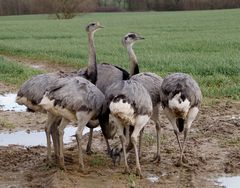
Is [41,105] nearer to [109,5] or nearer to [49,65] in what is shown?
[49,65]

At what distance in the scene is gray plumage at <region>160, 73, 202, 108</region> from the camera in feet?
22.8

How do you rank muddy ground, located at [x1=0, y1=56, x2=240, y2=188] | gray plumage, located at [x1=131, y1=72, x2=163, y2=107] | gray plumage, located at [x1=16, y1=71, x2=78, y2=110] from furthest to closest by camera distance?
gray plumage, located at [x1=131, y1=72, x2=163, y2=107] < gray plumage, located at [x1=16, y1=71, x2=78, y2=110] < muddy ground, located at [x1=0, y1=56, x2=240, y2=188]

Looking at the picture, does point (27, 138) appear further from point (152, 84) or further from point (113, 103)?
point (113, 103)

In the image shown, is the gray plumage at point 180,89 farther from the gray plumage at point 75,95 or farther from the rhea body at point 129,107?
the gray plumage at point 75,95

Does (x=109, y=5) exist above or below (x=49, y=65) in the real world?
below

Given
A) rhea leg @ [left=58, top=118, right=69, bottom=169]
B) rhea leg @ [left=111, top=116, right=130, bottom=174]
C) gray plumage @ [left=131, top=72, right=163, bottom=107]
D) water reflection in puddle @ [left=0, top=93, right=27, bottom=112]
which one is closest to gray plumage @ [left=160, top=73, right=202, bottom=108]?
gray plumage @ [left=131, top=72, right=163, bottom=107]

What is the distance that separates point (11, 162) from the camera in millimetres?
7438

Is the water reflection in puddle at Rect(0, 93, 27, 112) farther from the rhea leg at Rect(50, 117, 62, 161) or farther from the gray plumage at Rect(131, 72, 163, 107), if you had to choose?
the gray plumage at Rect(131, 72, 163, 107)

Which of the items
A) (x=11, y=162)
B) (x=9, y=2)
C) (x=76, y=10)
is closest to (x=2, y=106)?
(x=11, y=162)

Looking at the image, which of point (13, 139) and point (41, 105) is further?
point (13, 139)

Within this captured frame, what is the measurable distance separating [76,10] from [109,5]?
16980 mm

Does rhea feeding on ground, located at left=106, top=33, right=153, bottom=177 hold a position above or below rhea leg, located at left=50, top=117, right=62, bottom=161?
above

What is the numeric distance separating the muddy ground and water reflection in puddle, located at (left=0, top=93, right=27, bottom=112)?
136cm

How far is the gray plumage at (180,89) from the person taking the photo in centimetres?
694
